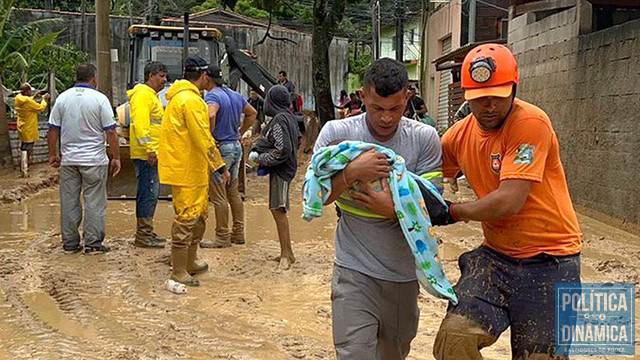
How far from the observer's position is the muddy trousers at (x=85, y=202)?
8266mm

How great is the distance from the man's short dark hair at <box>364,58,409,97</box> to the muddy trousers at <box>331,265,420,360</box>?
0.85m

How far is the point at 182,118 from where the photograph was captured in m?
6.62

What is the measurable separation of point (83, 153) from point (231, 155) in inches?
62.3

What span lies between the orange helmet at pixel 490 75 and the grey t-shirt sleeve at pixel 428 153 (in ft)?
1.00

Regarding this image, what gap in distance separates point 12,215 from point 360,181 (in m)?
9.04

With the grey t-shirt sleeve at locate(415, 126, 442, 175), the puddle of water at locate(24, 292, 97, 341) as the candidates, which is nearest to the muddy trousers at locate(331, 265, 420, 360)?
the grey t-shirt sleeve at locate(415, 126, 442, 175)

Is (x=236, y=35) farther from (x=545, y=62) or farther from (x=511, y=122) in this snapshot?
(x=511, y=122)

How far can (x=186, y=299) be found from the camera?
6562 mm

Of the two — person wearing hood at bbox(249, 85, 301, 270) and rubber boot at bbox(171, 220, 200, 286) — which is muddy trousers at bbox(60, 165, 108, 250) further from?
person wearing hood at bbox(249, 85, 301, 270)

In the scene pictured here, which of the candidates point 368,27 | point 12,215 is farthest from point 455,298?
point 368,27

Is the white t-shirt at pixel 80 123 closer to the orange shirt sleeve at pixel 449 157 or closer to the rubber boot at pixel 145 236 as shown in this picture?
the rubber boot at pixel 145 236

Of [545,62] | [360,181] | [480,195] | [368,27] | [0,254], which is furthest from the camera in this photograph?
[368,27]

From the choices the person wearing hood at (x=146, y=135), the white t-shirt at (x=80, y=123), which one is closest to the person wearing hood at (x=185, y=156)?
the person wearing hood at (x=146, y=135)

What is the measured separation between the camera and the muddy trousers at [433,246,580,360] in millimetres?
3379
